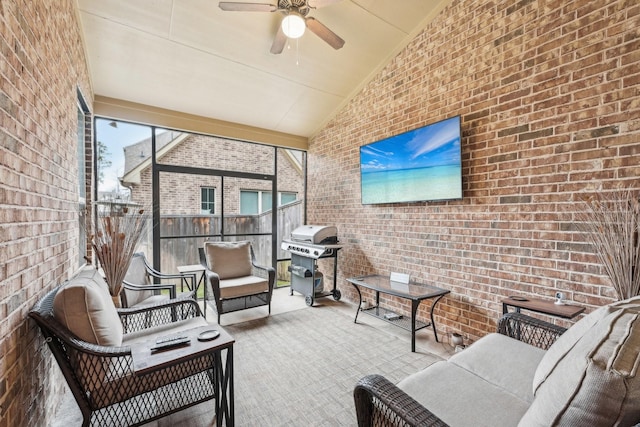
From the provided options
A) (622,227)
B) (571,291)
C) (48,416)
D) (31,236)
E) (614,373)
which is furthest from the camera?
(571,291)

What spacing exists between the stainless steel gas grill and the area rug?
57 centimetres

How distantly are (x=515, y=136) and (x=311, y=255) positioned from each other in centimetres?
274

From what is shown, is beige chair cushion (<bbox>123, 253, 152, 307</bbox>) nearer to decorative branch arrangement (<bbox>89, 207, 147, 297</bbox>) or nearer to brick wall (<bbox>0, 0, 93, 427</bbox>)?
decorative branch arrangement (<bbox>89, 207, 147, 297</bbox>)

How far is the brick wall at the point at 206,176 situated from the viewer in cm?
412

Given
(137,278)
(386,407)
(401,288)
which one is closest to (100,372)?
(386,407)

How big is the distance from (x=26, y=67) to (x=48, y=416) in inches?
76.8

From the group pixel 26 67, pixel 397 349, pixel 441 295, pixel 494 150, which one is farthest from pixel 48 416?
pixel 494 150

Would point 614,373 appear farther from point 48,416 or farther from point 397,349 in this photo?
point 48,416

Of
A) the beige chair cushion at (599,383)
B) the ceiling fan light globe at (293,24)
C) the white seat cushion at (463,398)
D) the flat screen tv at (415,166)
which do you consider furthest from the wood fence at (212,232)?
the beige chair cushion at (599,383)

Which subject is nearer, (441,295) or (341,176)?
(441,295)

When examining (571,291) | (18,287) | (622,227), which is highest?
(622,227)

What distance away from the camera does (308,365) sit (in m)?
2.50

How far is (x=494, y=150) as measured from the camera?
2602mm

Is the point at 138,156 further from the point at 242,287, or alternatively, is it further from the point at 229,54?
the point at 242,287
